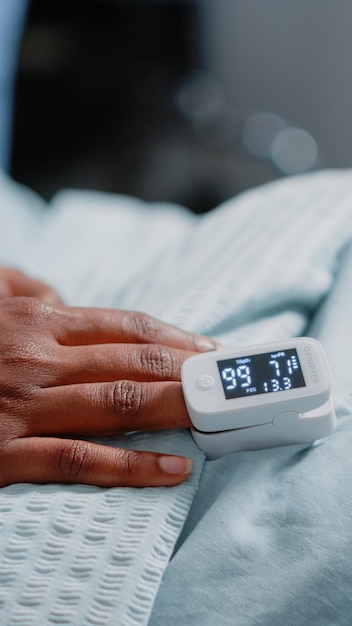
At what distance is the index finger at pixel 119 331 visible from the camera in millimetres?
838

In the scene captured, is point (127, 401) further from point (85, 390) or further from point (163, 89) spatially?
point (163, 89)

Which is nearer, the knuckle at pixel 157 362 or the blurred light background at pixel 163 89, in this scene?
the knuckle at pixel 157 362

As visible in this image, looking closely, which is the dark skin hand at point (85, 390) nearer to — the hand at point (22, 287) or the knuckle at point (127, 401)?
the knuckle at point (127, 401)

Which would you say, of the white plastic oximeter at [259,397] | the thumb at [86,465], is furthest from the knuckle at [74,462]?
the white plastic oximeter at [259,397]

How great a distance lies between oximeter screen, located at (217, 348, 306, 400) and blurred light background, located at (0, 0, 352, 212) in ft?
5.67

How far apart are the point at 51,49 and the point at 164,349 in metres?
2.03

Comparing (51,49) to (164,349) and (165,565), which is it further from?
(165,565)

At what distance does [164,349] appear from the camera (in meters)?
0.81

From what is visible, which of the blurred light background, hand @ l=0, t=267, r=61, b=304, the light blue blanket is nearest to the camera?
the light blue blanket

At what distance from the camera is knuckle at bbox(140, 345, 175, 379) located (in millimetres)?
793

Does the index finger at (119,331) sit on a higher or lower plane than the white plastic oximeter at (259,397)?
lower

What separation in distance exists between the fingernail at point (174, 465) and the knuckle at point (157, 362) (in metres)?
0.10

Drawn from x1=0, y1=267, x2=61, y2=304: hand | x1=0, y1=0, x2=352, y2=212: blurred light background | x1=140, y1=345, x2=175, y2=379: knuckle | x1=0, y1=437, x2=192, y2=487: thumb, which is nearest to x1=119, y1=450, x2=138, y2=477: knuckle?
x1=0, y1=437, x2=192, y2=487: thumb

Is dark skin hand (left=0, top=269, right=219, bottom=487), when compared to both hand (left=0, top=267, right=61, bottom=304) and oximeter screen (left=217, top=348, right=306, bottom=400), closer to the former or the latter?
oximeter screen (left=217, top=348, right=306, bottom=400)
